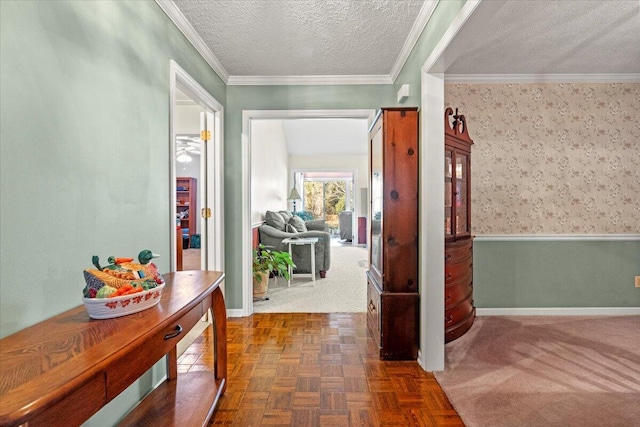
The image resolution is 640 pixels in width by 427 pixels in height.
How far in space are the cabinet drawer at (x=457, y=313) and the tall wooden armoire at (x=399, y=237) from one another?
12.8 inches

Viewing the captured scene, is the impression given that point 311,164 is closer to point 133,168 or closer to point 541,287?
point 541,287

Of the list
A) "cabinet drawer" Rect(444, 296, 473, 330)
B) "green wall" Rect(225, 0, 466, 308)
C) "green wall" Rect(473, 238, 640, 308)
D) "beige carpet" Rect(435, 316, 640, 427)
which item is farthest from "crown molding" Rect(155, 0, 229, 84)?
"green wall" Rect(473, 238, 640, 308)

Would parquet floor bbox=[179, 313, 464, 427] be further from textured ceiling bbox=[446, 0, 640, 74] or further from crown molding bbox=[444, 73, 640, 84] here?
crown molding bbox=[444, 73, 640, 84]

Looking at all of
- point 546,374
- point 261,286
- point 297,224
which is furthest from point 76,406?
point 297,224

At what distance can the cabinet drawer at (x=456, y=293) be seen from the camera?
102 inches

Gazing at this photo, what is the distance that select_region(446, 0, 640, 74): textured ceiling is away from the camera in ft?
7.63

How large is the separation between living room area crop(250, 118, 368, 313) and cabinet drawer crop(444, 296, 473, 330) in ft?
3.42

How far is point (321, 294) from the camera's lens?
13.9 feet

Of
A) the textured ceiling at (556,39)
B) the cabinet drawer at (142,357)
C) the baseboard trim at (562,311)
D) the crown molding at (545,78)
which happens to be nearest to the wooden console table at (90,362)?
the cabinet drawer at (142,357)

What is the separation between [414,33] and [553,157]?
6.90 feet

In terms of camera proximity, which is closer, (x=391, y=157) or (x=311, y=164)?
(x=391, y=157)

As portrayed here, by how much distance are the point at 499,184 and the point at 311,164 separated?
6.11m

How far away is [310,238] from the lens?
5039mm

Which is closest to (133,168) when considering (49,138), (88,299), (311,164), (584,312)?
(49,138)
